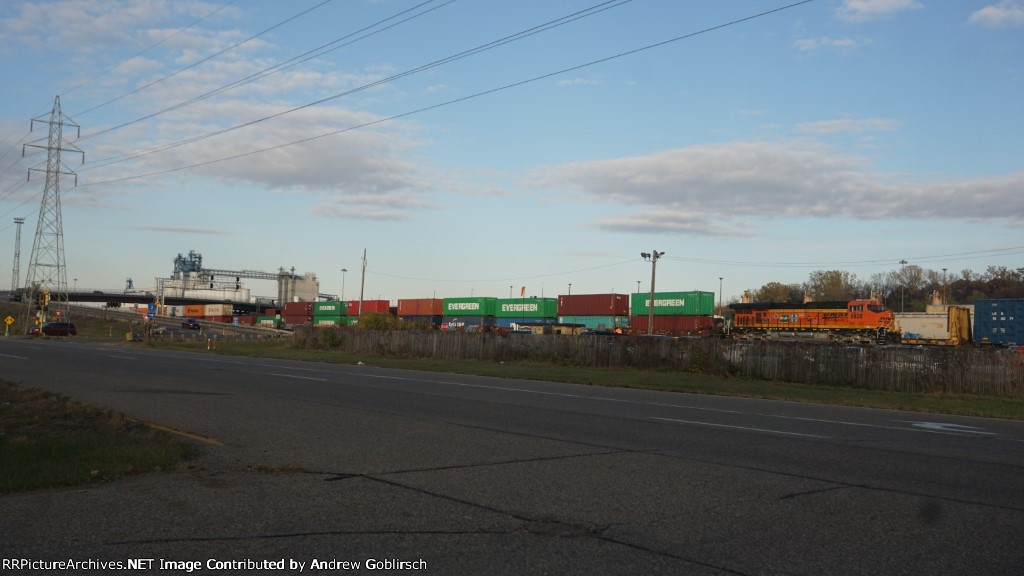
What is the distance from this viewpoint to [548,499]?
8195 millimetres

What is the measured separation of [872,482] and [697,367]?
23.3 m

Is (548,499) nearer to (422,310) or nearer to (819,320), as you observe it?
(819,320)

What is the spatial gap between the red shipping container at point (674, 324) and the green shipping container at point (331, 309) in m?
37.6

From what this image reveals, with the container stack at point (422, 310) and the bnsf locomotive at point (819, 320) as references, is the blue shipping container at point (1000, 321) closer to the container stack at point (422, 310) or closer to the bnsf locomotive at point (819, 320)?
the bnsf locomotive at point (819, 320)

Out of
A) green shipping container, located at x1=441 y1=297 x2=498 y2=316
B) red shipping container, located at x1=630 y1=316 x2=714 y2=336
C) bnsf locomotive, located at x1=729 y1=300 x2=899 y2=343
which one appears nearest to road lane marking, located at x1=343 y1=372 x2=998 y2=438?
bnsf locomotive, located at x1=729 y1=300 x2=899 y2=343

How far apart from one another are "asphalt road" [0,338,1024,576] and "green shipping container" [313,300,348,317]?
7905 cm

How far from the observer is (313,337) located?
52.1 m

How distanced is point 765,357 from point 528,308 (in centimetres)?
5402

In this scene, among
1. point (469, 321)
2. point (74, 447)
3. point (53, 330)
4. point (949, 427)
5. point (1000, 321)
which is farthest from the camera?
point (469, 321)

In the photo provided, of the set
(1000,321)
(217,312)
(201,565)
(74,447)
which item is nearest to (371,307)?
(217,312)

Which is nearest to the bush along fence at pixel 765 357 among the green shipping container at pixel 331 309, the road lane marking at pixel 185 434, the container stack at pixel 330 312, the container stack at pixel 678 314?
the road lane marking at pixel 185 434

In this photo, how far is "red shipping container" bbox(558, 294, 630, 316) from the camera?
245 ft

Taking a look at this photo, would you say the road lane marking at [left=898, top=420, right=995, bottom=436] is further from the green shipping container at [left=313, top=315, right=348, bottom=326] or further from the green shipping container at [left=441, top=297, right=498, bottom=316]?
the green shipping container at [left=313, top=315, right=348, bottom=326]

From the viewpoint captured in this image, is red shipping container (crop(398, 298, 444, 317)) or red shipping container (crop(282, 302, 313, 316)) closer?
red shipping container (crop(398, 298, 444, 317))
